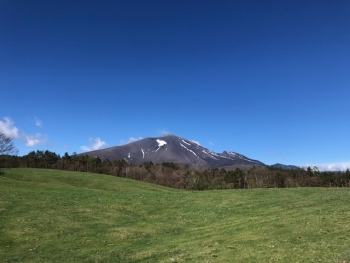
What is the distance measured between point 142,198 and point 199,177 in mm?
101236

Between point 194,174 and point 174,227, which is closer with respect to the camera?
point 174,227

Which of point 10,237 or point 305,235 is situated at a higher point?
point 305,235

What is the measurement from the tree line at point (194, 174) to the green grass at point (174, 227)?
89.8 meters

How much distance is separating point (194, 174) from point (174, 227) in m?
120

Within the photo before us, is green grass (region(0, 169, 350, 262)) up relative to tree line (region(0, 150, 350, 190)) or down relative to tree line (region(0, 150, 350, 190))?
down

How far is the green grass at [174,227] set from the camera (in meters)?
16.9

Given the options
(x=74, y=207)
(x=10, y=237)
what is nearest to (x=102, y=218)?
(x=74, y=207)

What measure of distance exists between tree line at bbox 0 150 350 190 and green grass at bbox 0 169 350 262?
8981 centimetres

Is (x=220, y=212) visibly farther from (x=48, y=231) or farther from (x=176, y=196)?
(x=48, y=231)

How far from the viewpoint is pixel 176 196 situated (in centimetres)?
4384

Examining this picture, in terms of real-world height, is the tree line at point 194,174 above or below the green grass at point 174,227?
above

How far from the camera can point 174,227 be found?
28125 mm

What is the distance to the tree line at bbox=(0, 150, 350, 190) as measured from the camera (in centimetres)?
12912

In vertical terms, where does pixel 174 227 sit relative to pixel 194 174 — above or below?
below
